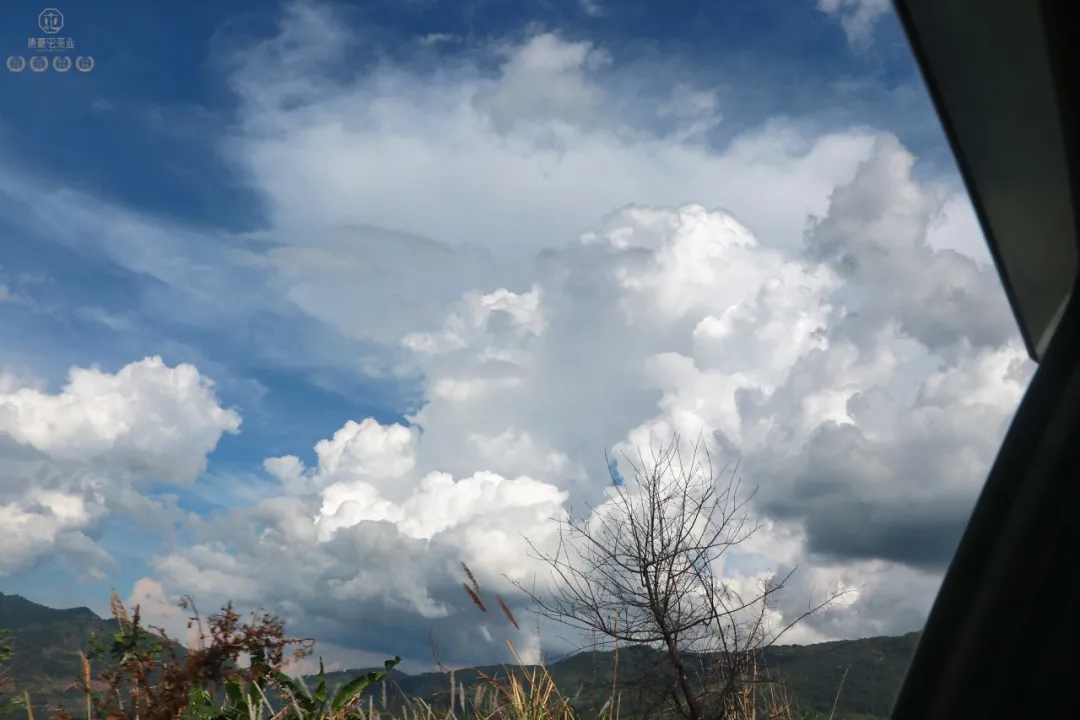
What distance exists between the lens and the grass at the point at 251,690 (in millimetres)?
4305

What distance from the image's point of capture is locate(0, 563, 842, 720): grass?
4.30 metres

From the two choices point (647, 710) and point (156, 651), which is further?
point (647, 710)

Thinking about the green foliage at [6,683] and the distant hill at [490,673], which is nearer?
the distant hill at [490,673]

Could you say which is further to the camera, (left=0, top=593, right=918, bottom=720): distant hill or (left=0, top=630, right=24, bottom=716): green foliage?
(left=0, top=630, right=24, bottom=716): green foliage

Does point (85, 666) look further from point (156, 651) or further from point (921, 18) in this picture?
point (921, 18)

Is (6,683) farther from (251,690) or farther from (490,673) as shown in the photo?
(490,673)

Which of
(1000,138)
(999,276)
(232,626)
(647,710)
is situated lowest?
(647,710)

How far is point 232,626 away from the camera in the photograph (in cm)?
454

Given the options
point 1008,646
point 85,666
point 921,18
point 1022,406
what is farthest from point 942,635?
point 85,666

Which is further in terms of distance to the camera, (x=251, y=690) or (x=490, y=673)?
(x=490, y=673)

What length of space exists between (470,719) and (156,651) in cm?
205

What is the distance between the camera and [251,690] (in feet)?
16.3

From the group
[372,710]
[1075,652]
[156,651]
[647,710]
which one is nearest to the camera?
[1075,652]

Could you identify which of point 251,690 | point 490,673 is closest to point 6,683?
point 251,690
